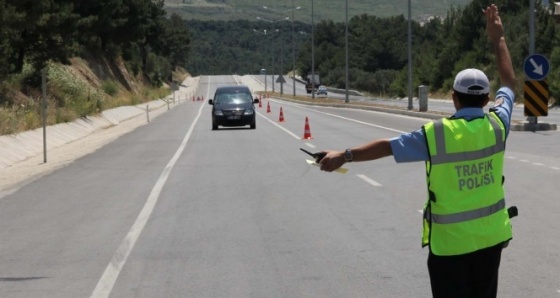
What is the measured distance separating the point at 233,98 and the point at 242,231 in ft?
99.0

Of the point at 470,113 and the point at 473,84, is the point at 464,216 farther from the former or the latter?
the point at 473,84

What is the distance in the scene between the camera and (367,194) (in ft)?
54.3

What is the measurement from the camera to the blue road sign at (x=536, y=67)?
103 ft

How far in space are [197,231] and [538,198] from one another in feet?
17.9

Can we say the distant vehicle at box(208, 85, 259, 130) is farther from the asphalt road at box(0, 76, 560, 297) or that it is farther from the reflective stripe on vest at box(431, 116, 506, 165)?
the reflective stripe on vest at box(431, 116, 506, 165)

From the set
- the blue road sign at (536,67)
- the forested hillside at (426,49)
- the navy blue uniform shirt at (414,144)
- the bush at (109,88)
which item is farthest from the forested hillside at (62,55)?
the forested hillside at (426,49)

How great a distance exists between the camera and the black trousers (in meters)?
5.39

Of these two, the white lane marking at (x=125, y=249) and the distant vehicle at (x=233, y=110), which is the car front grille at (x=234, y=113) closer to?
the distant vehicle at (x=233, y=110)

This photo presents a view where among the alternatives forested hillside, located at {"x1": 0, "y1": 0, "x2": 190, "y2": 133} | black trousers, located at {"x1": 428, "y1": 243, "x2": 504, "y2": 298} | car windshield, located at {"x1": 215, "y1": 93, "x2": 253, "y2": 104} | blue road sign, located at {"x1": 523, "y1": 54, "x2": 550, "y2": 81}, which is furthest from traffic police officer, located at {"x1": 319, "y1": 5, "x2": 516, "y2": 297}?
car windshield, located at {"x1": 215, "y1": 93, "x2": 253, "y2": 104}

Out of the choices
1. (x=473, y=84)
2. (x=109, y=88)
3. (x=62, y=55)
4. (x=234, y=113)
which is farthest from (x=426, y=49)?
(x=473, y=84)

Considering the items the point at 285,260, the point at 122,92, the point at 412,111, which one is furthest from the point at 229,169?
the point at 122,92

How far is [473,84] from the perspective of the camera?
5492mm

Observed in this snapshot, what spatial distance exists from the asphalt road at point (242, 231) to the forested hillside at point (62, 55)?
12808mm

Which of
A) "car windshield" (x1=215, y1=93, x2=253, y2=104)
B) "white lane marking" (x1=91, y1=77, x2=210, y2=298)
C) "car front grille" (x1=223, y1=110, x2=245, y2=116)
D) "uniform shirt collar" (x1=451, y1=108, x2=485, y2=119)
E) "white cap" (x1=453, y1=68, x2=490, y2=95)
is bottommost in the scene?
"white lane marking" (x1=91, y1=77, x2=210, y2=298)
